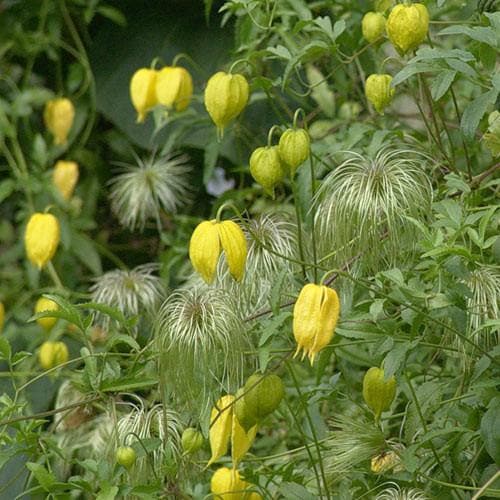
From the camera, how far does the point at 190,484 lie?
1.60 meters

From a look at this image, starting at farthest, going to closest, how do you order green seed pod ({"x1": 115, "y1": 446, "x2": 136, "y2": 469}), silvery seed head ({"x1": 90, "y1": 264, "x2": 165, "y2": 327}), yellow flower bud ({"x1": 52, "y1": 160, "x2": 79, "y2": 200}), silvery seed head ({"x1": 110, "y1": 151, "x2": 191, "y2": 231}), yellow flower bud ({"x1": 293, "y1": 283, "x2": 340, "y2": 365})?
yellow flower bud ({"x1": 52, "y1": 160, "x2": 79, "y2": 200})
silvery seed head ({"x1": 110, "y1": 151, "x2": 191, "y2": 231})
silvery seed head ({"x1": 90, "y1": 264, "x2": 165, "y2": 327})
green seed pod ({"x1": 115, "y1": 446, "x2": 136, "y2": 469})
yellow flower bud ({"x1": 293, "y1": 283, "x2": 340, "y2": 365})

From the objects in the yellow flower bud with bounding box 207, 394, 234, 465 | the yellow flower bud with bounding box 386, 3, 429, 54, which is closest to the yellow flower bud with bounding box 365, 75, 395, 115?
the yellow flower bud with bounding box 386, 3, 429, 54

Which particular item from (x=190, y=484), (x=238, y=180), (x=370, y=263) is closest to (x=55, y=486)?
(x=190, y=484)

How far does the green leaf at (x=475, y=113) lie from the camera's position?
4.19ft

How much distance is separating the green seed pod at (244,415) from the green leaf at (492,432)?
227 millimetres

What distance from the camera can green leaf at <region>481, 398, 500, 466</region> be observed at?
1.26 m

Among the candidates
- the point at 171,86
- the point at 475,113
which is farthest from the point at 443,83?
the point at 171,86

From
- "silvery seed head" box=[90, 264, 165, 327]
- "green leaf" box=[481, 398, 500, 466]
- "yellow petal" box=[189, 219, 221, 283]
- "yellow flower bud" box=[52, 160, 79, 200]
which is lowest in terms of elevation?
"yellow flower bud" box=[52, 160, 79, 200]

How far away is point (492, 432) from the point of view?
49.7 inches

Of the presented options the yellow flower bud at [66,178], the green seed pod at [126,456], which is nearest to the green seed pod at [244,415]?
the green seed pod at [126,456]

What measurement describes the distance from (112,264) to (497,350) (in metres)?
1.41

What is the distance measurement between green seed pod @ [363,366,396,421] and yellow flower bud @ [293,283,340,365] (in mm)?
164

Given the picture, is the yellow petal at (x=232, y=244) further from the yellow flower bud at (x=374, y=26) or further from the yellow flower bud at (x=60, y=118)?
the yellow flower bud at (x=60, y=118)

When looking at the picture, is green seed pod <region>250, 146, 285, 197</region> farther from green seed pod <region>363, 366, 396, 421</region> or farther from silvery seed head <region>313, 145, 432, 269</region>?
green seed pod <region>363, 366, 396, 421</region>
